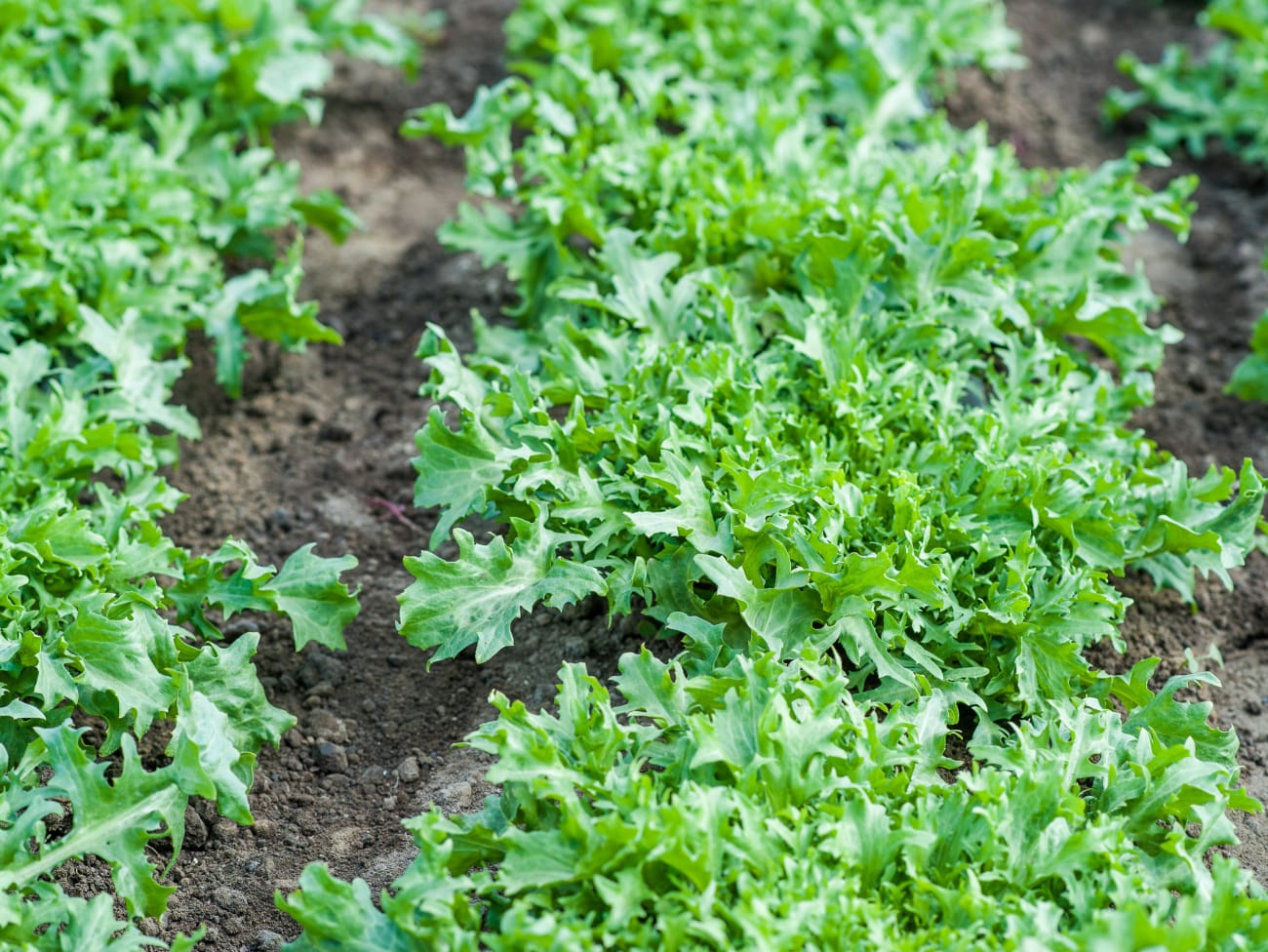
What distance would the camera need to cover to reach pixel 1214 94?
646cm

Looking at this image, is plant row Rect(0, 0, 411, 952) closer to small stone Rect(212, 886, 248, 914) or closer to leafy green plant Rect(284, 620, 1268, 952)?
small stone Rect(212, 886, 248, 914)

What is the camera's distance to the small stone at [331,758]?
3.82 metres

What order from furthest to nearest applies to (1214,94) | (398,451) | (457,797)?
(1214,94) < (398,451) < (457,797)

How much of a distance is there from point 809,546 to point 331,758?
4.82ft

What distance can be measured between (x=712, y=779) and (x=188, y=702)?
129cm

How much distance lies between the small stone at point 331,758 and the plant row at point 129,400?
0.21m

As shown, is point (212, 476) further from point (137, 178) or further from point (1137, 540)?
point (1137, 540)

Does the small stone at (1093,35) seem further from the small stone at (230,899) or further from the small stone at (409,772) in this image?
the small stone at (230,899)

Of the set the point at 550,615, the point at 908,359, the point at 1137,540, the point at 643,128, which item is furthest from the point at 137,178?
the point at 1137,540

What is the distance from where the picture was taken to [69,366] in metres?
4.71

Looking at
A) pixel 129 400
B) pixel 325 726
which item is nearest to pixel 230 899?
pixel 325 726

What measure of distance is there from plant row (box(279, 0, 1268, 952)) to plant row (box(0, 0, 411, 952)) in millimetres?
552

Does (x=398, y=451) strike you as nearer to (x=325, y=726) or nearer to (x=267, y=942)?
(x=325, y=726)

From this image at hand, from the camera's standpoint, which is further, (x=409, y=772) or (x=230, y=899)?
(x=409, y=772)
